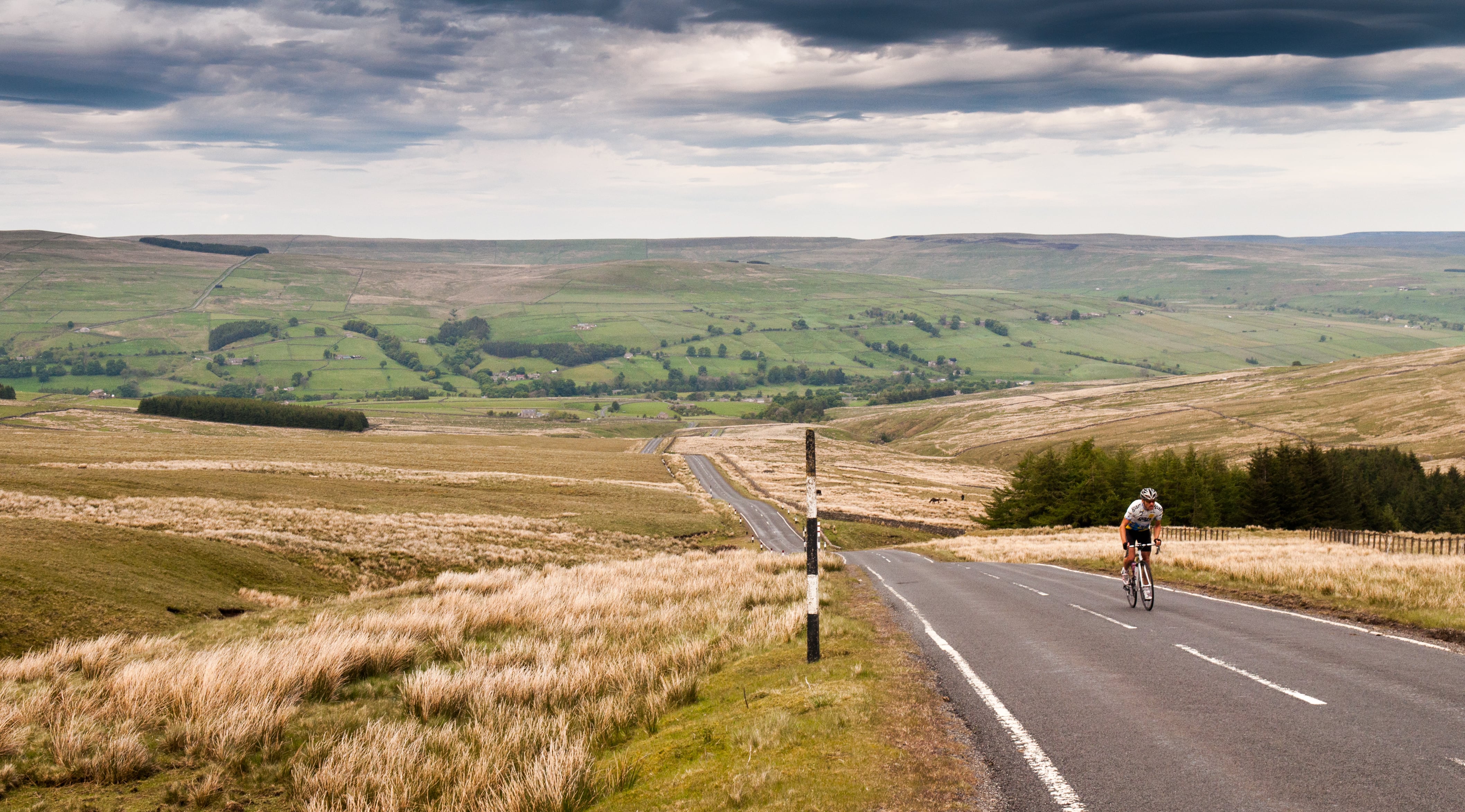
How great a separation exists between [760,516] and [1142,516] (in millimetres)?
52187

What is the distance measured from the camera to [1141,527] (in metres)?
18.5

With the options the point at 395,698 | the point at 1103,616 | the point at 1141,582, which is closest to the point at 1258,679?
the point at 1103,616

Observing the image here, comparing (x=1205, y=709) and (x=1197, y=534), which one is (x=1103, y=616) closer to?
(x=1205, y=709)

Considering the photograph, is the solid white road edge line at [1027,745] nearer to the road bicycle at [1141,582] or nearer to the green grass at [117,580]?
the road bicycle at [1141,582]

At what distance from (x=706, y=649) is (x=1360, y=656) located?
940 cm

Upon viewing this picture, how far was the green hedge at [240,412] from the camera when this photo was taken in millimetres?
146125

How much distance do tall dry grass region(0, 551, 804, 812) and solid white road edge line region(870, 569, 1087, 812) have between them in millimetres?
3717

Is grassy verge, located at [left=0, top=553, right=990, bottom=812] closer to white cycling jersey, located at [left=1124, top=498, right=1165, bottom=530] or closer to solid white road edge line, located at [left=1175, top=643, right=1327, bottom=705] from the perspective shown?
solid white road edge line, located at [left=1175, top=643, right=1327, bottom=705]

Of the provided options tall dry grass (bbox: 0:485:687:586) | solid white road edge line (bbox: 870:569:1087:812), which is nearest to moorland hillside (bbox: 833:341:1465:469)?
tall dry grass (bbox: 0:485:687:586)

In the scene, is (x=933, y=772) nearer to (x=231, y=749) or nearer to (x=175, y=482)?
(x=231, y=749)

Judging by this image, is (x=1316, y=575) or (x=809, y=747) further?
(x=1316, y=575)

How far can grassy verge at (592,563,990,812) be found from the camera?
7.38 m

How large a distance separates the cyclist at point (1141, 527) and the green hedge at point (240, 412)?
150m

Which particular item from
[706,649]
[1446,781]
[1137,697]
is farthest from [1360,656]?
[706,649]
